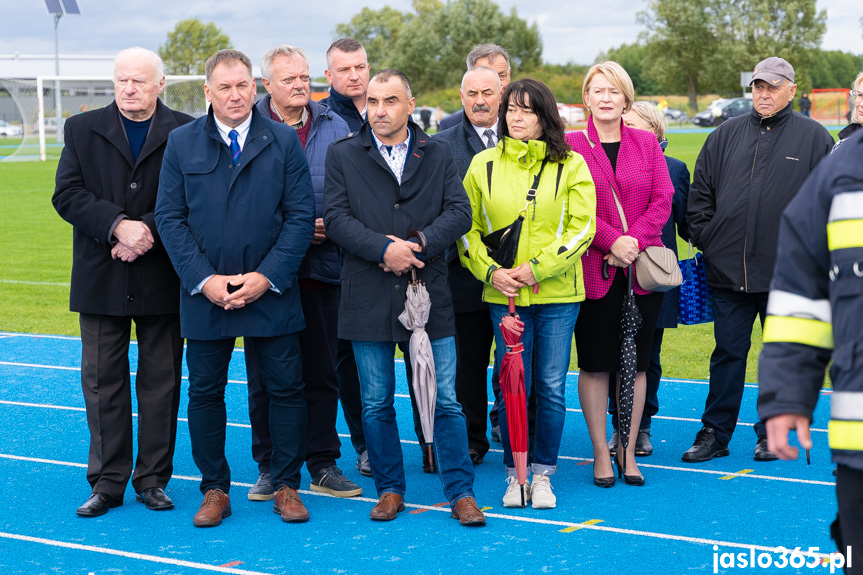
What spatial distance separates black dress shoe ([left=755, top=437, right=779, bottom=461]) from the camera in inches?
219

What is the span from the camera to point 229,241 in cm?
466

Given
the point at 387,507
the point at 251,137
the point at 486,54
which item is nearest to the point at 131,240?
the point at 251,137

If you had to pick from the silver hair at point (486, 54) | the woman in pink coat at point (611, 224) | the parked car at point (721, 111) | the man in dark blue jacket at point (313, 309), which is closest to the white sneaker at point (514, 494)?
the woman in pink coat at point (611, 224)

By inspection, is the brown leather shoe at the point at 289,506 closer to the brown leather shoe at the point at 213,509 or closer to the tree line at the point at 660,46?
the brown leather shoe at the point at 213,509

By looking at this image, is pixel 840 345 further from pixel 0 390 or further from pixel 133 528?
pixel 0 390

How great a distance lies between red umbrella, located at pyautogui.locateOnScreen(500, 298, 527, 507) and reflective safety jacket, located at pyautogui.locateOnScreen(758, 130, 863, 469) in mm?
2379

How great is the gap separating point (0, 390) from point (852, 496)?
6719mm

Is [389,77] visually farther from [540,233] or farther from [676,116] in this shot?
[676,116]

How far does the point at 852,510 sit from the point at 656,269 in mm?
2783

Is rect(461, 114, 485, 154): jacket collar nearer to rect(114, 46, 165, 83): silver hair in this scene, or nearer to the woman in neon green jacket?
the woman in neon green jacket

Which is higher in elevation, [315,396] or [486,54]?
[486,54]

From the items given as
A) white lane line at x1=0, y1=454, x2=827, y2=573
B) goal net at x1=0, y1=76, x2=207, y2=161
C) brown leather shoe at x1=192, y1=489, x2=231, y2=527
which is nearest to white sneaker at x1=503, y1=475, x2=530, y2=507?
white lane line at x1=0, y1=454, x2=827, y2=573

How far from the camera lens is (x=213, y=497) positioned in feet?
15.5

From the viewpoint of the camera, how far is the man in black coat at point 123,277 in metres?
4.81
